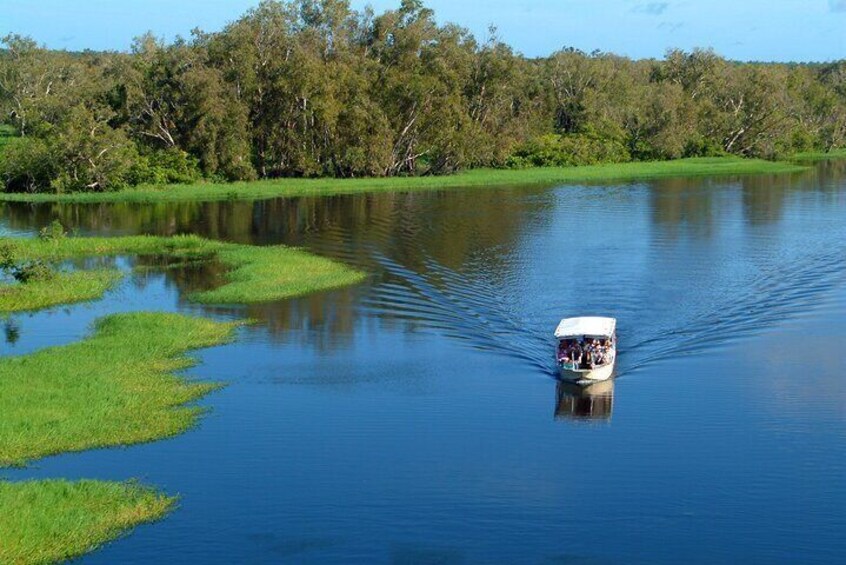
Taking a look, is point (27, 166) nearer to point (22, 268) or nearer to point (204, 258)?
point (204, 258)

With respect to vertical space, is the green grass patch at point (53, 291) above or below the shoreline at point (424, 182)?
below

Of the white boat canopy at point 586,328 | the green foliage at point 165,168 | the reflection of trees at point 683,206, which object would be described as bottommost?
the white boat canopy at point 586,328

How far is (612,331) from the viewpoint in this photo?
3212cm

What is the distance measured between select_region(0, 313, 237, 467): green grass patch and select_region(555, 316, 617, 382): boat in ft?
31.5

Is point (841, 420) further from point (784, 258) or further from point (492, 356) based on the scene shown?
point (784, 258)

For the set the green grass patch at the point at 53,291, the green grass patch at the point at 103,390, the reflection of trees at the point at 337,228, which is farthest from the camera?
the green grass patch at the point at 53,291

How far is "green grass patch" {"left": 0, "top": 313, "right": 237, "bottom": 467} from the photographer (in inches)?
993

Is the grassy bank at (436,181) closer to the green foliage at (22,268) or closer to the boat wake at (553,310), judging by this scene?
the green foliage at (22,268)

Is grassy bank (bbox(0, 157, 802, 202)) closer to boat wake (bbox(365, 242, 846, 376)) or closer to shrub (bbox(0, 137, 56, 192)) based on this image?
shrub (bbox(0, 137, 56, 192))

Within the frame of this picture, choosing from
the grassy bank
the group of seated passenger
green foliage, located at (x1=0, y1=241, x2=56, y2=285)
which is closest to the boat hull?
the group of seated passenger

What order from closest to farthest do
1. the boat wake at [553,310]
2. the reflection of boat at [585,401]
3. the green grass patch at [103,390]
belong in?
the green grass patch at [103,390] < the reflection of boat at [585,401] < the boat wake at [553,310]

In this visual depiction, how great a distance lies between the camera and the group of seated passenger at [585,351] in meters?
30.6

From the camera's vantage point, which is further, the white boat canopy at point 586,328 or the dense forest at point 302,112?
the dense forest at point 302,112

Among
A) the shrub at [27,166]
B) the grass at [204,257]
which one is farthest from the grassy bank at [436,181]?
the grass at [204,257]
